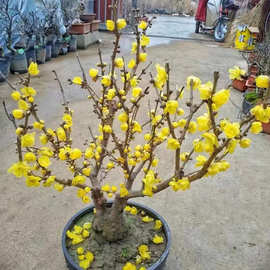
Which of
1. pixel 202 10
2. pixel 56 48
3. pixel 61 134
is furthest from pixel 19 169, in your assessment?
pixel 202 10

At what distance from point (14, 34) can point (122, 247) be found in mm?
4613

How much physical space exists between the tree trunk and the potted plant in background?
3960 mm

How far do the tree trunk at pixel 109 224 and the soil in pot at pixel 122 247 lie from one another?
0.04 metres

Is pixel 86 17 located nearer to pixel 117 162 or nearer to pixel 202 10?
pixel 202 10

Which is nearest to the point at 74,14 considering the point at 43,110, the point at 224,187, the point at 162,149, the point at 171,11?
the point at 43,110

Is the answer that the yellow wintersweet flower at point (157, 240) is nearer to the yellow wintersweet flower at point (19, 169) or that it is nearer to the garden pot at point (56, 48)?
the yellow wintersweet flower at point (19, 169)

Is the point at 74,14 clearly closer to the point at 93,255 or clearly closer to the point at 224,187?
the point at 224,187

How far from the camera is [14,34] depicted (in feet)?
15.6

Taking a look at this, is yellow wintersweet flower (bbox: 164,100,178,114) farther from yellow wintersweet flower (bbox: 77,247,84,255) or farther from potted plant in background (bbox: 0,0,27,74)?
potted plant in background (bbox: 0,0,27,74)

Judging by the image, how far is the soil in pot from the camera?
1253mm

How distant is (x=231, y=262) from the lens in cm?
158

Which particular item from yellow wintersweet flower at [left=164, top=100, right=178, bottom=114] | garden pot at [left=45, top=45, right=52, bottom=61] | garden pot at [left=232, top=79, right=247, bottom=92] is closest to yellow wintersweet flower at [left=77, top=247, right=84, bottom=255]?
yellow wintersweet flower at [left=164, top=100, right=178, bottom=114]

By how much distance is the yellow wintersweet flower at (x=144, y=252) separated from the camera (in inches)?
49.7

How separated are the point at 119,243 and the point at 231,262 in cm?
72
